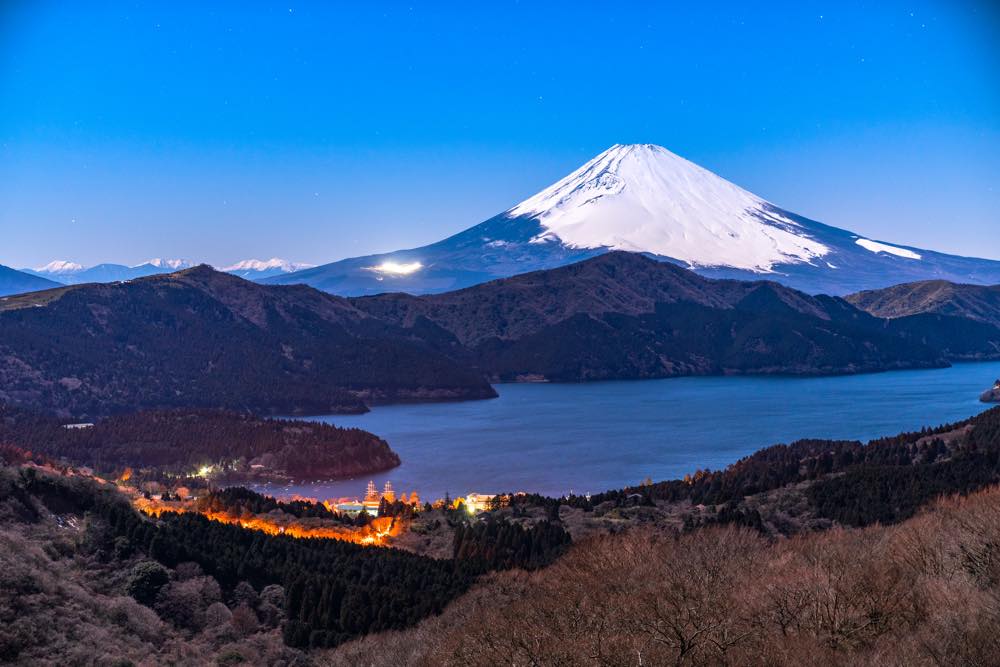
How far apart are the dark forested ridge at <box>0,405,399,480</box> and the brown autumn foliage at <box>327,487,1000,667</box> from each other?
265 feet

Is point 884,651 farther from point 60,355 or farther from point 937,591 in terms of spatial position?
point 60,355

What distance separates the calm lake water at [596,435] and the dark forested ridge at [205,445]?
19.9 ft

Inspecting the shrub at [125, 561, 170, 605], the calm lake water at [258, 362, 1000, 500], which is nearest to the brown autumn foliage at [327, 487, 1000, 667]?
the shrub at [125, 561, 170, 605]

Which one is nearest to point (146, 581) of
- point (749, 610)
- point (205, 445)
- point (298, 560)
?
point (298, 560)

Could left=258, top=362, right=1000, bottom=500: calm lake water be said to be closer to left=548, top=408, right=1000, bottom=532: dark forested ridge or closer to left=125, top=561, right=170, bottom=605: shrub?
left=548, top=408, right=1000, bottom=532: dark forested ridge

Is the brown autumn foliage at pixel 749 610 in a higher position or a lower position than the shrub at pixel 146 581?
higher

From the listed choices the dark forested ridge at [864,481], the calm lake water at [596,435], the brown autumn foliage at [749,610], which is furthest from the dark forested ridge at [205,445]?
the brown autumn foliage at [749,610]

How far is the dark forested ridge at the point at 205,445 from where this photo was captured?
120625 mm

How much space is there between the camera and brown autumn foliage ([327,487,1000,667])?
82.9ft

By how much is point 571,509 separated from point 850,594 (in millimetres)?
44489

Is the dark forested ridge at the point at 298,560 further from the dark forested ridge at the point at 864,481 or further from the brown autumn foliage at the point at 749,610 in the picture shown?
the dark forested ridge at the point at 864,481

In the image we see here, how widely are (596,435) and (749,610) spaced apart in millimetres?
121609

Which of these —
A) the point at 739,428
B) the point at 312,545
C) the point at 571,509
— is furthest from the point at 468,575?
the point at 739,428

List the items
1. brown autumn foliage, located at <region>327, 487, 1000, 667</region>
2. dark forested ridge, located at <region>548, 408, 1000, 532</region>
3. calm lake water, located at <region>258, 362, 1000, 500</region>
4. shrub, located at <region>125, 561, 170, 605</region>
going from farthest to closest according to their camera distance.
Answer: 1. calm lake water, located at <region>258, 362, 1000, 500</region>
2. dark forested ridge, located at <region>548, 408, 1000, 532</region>
3. shrub, located at <region>125, 561, 170, 605</region>
4. brown autumn foliage, located at <region>327, 487, 1000, 667</region>
